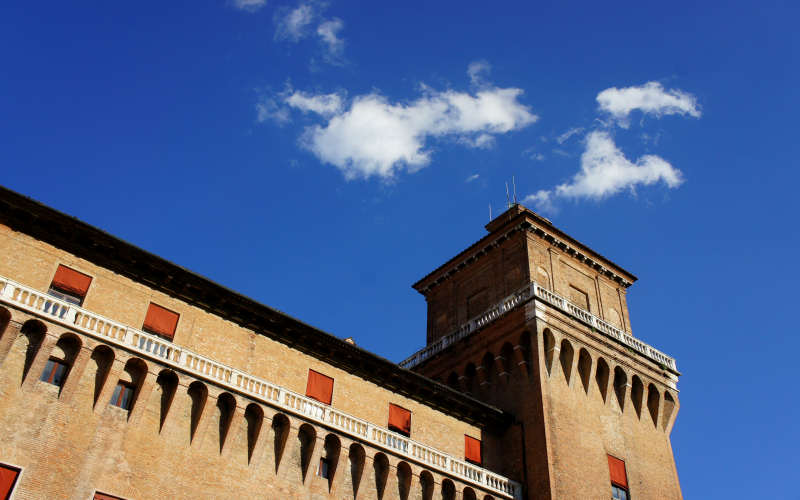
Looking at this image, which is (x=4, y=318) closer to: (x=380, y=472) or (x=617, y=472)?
(x=380, y=472)

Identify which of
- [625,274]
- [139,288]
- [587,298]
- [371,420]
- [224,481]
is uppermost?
[625,274]

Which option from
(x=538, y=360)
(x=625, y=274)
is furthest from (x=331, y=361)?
(x=625, y=274)

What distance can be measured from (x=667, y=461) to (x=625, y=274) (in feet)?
35.8

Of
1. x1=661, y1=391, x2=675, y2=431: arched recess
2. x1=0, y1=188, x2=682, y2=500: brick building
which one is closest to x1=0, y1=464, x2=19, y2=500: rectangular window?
x1=0, y1=188, x2=682, y2=500: brick building

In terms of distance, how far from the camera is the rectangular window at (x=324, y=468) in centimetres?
2648

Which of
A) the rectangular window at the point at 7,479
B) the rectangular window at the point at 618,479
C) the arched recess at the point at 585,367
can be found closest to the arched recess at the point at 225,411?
the rectangular window at the point at 7,479

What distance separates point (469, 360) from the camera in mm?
37219

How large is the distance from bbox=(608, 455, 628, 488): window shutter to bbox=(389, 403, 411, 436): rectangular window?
957 cm

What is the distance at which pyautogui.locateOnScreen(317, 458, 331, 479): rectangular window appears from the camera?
26.5 m

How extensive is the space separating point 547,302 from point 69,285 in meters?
20.8

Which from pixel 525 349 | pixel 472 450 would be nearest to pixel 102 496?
pixel 472 450

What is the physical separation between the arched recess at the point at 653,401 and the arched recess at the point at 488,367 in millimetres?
8077

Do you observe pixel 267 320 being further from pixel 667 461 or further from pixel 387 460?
pixel 667 461

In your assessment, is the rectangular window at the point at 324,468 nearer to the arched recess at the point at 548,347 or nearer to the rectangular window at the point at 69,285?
the rectangular window at the point at 69,285
